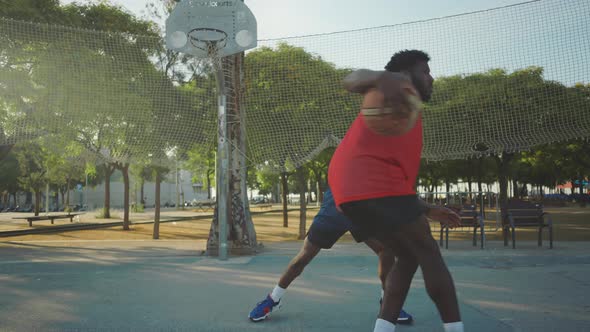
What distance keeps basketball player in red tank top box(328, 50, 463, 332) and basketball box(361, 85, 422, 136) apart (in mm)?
26

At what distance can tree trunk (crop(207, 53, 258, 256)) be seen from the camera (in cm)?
823

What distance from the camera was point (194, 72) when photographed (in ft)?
38.4

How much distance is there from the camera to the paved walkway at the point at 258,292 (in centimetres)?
363

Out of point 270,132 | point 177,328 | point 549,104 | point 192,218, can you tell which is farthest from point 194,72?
point 192,218

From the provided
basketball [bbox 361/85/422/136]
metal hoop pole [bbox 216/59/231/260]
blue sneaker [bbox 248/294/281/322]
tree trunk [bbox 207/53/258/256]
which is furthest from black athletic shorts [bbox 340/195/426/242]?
tree trunk [bbox 207/53/258/256]

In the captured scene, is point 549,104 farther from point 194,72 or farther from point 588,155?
point 588,155

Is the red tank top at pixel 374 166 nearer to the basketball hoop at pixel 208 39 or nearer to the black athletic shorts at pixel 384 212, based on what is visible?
the black athletic shorts at pixel 384 212

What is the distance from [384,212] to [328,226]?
4.38 ft

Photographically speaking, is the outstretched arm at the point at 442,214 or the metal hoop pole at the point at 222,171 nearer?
the outstretched arm at the point at 442,214

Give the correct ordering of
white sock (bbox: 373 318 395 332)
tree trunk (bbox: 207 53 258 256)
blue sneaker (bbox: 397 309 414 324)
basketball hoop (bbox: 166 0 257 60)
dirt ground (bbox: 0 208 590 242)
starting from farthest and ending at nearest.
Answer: dirt ground (bbox: 0 208 590 242) → tree trunk (bbox: 207 53 258 256) → basketball hoop (bbox: 166 0 257 60) → blue sneaker (bbox: 397 309 414 324) → white sock (bbox: 373 318 395 332)

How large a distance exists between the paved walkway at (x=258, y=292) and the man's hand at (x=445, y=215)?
40.7 inches

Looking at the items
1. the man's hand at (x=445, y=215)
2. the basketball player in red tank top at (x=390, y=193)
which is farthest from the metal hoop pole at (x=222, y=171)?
the basketball player in red tank top at (x=390, y=193)

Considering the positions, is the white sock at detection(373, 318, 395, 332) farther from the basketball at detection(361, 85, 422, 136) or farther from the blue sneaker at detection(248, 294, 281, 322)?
the blue sneaker at detection(248, 294, 281, 322)

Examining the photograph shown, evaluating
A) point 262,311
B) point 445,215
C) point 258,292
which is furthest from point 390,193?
point 258,292
